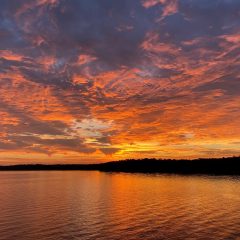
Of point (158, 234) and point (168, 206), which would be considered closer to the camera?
point (158, 234)

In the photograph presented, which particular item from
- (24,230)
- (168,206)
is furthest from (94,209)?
(24,230)

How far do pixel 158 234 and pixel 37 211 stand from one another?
2730 cm

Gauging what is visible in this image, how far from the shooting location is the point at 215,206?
67688mm

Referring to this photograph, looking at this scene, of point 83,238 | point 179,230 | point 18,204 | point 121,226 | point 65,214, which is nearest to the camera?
point 83,238

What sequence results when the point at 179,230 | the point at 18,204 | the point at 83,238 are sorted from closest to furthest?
the point at 83,238 → the point at 179,230 → the point at 18,204

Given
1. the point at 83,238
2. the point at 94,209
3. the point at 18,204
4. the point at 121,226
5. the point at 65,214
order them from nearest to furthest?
the point at 83,238 < the point at 121,226 < the point at 65,214 < the point at 94,209 < the point at 18,204

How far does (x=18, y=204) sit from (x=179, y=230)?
39.7m

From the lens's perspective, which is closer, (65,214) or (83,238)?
(83,238)

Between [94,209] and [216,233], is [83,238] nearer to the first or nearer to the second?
[216,233]

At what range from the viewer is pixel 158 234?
43281mm

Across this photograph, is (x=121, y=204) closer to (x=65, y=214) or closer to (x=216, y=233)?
(x=65, y=214)

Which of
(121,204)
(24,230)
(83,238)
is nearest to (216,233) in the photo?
(83,238)

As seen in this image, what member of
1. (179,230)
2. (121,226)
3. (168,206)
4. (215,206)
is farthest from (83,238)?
(215,206)

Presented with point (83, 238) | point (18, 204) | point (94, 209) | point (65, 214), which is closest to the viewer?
point (83, 238)
